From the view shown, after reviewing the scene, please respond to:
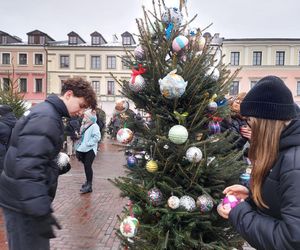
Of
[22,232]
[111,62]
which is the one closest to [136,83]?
[22,232]

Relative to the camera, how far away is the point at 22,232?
2742mm

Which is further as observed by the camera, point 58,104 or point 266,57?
point 266,57

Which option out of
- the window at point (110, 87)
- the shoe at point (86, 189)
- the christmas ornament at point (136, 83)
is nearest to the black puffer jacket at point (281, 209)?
the christmas ornament at point (136, 83)

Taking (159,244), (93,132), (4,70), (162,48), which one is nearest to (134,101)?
(162,48)

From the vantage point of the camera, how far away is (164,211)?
10.6 ft

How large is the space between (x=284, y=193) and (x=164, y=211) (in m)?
1.75

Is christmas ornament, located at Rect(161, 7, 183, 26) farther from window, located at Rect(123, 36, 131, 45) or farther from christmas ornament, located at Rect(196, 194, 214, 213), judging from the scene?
window, located at Rect(123, 36, 131, 45)

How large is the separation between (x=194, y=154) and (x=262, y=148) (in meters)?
1.40

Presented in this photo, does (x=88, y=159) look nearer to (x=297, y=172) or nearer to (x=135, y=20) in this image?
(x=135, y=20)

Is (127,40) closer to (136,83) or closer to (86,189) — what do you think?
(86,189)

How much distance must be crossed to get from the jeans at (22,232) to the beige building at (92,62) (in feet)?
139

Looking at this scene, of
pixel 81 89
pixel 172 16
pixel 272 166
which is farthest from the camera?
pixel 172 16

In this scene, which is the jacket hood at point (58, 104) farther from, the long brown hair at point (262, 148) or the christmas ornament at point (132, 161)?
the long brown hair at point (262, 148)

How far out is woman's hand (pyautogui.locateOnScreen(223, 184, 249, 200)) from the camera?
2191 millimetres
